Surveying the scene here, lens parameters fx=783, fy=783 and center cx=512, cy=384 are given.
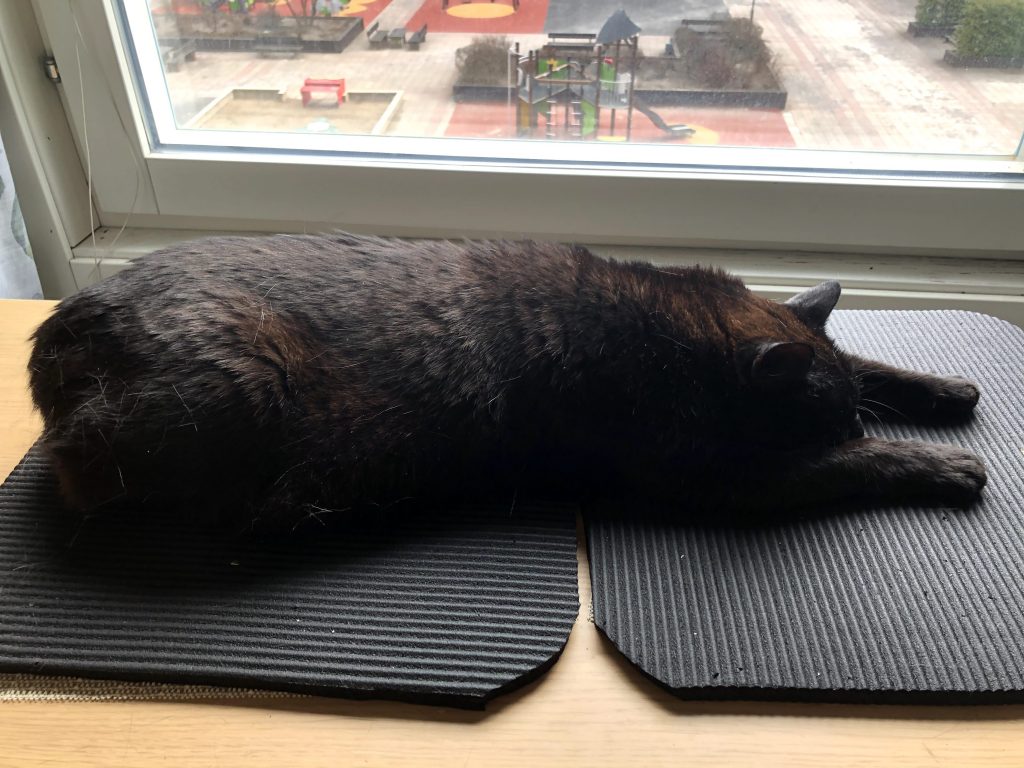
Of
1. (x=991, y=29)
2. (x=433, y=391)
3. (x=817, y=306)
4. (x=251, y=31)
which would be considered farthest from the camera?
(x=251, y=31)

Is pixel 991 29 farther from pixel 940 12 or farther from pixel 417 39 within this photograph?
pixel 417 39

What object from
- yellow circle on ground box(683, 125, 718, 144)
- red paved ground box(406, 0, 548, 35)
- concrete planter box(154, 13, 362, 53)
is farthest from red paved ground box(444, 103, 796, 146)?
concrete planter box(154, 13, 362, 53)

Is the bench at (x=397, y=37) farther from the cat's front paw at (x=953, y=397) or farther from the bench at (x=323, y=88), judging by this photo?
the cat's front paw at (x=953, y=397)

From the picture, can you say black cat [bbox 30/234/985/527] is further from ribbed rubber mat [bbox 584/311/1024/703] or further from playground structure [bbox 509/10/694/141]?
playground structure [bbox 509/10/694/141]

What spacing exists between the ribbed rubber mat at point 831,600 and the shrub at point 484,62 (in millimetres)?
758

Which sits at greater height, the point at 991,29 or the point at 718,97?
the point at 991,29

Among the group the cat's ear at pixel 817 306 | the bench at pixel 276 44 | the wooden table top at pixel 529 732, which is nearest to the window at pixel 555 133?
the bench at pixel 276 44

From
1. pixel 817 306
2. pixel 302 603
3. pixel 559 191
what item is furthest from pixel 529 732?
pixel 559 191

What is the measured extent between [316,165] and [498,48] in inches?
13.1

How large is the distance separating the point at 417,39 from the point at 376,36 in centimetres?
6

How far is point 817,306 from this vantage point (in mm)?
897

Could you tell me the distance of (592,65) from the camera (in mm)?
1209

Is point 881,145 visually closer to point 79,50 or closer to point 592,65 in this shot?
point 592,65

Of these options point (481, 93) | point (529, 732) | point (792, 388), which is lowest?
point (529, 732)
